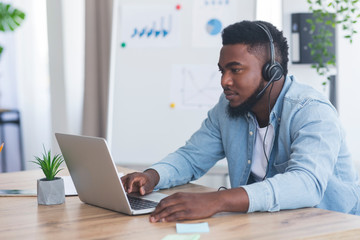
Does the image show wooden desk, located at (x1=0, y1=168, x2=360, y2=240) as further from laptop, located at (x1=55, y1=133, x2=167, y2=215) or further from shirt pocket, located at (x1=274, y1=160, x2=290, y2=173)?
shirt pocket, located at (x1=274, y1=160, x2=290, y2=173)

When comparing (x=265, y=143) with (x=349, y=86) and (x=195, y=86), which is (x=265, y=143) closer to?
(x=195, y=86)

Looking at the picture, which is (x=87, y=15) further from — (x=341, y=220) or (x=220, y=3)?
(x=341, y=220)

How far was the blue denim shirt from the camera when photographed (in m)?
1.42

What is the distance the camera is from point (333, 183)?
165 cm

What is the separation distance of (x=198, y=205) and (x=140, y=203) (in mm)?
218

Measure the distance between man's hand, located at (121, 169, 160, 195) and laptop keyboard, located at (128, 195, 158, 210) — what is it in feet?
0.18

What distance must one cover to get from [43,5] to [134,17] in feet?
6.33

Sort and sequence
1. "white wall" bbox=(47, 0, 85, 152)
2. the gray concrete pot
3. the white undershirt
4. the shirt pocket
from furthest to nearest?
"white wall" bbox=(47, 0, 85, 152) → the white undershirt → the shirt pocket → the gray concrete pot

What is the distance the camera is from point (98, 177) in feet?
4.75

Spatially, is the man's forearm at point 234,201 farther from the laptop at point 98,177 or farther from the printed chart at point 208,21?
the printed chart at point 208,21

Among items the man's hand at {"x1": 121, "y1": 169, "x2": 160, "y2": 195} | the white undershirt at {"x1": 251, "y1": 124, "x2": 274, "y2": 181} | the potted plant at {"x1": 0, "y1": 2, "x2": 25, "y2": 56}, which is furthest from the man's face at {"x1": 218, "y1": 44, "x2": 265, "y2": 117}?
the potted plant at {"x1": 0, "y1": 2, "x2": 25, "y2": 56}

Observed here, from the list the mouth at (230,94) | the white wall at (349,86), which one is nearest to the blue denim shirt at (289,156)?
the mouth at (230,94)

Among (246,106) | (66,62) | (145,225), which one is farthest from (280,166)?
(66,62)

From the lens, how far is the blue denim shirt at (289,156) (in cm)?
142
